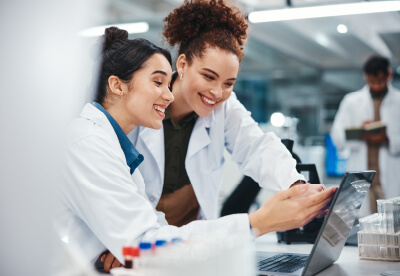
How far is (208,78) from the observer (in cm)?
172

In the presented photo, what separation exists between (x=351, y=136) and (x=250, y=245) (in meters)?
3.18

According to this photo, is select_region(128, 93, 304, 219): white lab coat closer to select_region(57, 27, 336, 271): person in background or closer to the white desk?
the white desk

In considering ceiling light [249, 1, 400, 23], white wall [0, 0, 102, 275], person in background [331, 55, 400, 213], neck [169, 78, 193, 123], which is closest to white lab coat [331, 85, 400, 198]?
person in background [331, 55, 400, 213]

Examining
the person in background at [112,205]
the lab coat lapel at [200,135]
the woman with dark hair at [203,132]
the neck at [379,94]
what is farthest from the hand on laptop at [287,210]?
the neck at [379,94]

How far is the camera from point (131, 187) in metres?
1.14

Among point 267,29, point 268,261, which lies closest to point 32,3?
point 268,261

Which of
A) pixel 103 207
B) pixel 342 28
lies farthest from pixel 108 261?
pixel 342 28

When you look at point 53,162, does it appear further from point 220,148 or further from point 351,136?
point 351,136

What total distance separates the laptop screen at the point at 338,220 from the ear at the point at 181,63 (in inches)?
32.2

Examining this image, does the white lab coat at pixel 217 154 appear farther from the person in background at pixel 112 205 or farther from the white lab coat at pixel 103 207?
the white lab coat at pixel 103 207

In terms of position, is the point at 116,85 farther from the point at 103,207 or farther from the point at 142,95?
the point at 103,207

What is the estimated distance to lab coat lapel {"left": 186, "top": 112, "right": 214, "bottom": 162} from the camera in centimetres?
189

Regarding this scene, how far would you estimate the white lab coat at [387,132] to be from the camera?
384 centimetres

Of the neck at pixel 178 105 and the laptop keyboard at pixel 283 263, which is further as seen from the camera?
the neck at pixel 178 105
